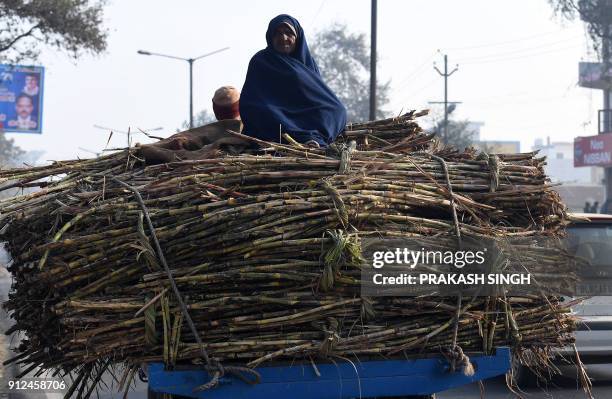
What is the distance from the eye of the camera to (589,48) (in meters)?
39.4

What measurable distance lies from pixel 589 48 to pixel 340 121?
37.1 metres

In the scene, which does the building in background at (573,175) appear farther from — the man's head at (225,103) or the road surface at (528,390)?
the man's head at (225,103)

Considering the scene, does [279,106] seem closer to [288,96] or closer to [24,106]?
[288,96]

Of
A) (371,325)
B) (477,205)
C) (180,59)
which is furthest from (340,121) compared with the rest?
→ (180,59)

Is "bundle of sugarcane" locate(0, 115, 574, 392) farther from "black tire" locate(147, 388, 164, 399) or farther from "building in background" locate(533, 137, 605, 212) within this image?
"building in background" locate(533, 137, 605, 212)

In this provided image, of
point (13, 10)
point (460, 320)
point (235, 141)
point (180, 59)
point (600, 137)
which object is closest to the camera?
point (460, 320)

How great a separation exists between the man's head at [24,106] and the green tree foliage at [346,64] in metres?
38.5

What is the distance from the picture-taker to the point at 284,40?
4.71 meters

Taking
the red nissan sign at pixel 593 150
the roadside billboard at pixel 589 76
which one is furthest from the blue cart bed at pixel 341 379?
the roadside billboard at pixel 589 76

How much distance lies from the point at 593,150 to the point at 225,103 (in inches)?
1711

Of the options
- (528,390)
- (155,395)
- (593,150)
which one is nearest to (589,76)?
(593,150)

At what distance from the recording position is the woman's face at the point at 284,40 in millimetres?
4723

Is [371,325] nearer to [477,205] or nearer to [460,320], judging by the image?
[460,320]

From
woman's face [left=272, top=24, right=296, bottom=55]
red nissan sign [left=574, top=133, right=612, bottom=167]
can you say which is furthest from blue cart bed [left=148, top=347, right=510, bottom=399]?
red nissan sign [left=574, top=133, right=612, bottom=167]
